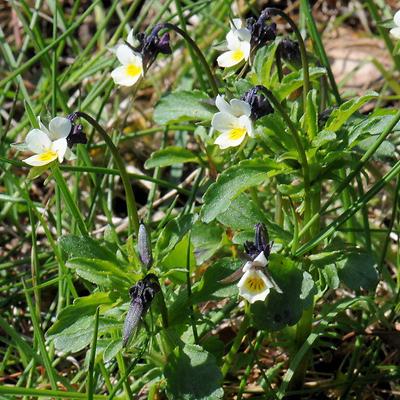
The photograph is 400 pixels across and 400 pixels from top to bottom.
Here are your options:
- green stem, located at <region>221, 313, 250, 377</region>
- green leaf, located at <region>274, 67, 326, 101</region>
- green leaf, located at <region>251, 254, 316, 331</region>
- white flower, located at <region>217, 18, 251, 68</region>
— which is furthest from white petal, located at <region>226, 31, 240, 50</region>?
green stem, located at <region>221, 313, 250, 377</region>

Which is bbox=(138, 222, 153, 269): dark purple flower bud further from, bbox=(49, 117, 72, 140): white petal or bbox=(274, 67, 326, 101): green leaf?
bbox=(274, 67, 326, 101): green leaf

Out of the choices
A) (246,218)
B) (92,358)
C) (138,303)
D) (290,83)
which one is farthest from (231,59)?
(92,358)

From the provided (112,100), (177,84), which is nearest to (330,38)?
(177,84)

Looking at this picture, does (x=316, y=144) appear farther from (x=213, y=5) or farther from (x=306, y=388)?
(x=213, y=5)

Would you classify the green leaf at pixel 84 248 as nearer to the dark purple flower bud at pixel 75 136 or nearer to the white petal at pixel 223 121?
the dark purple flower bud at pixel 75 136

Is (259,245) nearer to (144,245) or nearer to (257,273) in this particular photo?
(257,273)
